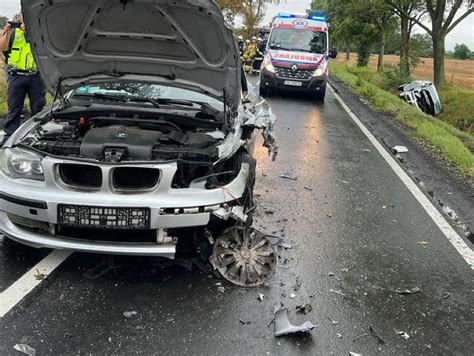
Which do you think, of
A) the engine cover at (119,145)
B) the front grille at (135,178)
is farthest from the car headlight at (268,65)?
the front grille at (135,178)

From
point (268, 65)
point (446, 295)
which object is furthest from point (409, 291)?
point (268, 65)

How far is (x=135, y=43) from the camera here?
169 inches

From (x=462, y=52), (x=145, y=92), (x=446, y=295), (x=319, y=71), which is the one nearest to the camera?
(x=446, y=295)

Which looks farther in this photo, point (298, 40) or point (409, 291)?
point (298, 40)

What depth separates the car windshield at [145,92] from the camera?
185 inches

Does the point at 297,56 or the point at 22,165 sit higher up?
the point at 297,56

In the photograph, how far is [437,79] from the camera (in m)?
21.6

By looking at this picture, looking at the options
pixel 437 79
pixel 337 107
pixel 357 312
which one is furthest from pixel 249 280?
pixel 437 79

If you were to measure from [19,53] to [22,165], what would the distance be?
12.4ft

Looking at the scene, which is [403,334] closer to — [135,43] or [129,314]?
[129,314]

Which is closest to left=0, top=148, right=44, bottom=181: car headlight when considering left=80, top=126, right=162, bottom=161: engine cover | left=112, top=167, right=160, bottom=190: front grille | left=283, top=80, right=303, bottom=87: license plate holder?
left=80, top=126, right=162, bottom=161: engine cover

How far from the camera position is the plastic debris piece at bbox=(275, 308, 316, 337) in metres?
3.05

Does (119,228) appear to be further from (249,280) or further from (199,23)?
(199,23)

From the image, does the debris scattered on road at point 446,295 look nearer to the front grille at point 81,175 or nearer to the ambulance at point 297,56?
the front grille at point 81,175
